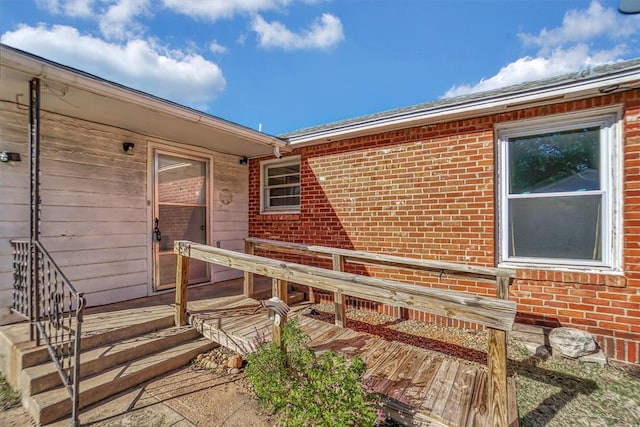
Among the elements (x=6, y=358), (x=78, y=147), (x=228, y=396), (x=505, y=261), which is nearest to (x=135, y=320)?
(x=6, y=358)

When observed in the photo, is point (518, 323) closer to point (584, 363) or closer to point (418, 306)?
point (584, 363)

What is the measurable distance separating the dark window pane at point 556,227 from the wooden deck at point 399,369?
1759 millimetres

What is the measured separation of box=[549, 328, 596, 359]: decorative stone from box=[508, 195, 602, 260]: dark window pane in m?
0.85

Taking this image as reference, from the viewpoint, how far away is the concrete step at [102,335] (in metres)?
2.52

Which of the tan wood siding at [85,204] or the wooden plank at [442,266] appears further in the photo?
the tan wood siding at [85,204]

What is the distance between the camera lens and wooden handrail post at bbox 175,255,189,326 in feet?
11.4

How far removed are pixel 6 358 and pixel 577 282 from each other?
19.9ft

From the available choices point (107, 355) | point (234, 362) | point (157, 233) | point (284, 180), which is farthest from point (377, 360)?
point (284, 180)

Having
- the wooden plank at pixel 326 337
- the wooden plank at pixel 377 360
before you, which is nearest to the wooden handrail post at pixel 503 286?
the wooden plank at pixel 377 360

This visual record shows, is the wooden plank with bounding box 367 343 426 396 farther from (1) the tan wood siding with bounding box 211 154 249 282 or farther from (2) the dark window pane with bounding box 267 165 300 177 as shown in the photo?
(1) the tan wood siding with bounding box 211 154 249 282

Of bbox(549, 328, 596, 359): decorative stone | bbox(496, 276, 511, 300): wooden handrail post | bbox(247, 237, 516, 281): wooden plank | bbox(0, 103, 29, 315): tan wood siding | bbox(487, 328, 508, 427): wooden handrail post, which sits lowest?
bbox(549, 328, 596, 359): decorative stone

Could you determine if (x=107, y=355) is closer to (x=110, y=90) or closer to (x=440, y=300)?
(x=110, y=90)

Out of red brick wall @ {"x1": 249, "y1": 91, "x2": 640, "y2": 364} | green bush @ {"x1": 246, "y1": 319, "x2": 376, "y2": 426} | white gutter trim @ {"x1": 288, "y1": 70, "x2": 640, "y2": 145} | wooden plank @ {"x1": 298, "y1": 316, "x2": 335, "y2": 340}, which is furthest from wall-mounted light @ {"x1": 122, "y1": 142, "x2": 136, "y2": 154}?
green bush @ {"x1": 246, "y1": 319, "x2": 376, "y2": 426}

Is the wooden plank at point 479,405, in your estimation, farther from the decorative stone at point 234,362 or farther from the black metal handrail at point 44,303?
the black metal handrail at point 44,303
